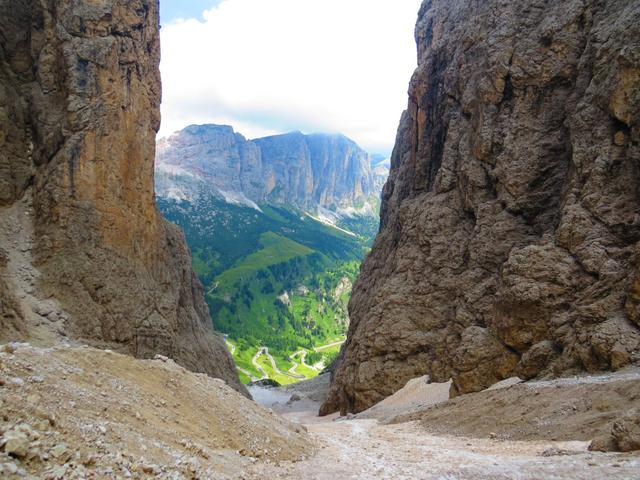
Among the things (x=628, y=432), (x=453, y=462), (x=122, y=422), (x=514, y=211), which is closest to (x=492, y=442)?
(x=453, y=462)

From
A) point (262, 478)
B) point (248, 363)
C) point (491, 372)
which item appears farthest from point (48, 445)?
point (248, 363)

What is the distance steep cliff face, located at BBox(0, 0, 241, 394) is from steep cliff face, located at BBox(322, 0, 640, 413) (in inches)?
899

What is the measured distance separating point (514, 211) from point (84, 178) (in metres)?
37.3

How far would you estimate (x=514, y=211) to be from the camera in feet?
147

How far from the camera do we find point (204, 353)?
5466 cm

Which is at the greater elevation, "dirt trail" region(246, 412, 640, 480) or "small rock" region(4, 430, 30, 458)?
"small rock" region(4, 430, 30, 458)

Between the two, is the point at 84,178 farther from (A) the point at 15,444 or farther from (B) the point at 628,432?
(B) the point at 628,432

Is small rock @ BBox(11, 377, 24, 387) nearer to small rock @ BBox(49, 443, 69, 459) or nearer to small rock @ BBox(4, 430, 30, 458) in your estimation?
small rock @ BBox(49, 443, 69, 459)

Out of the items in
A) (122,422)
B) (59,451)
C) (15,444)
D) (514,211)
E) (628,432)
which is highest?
(514,211)

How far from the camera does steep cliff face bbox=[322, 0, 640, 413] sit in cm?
3334

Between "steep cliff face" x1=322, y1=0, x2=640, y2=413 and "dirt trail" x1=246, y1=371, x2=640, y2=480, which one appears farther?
"steep cliff face" x1=322, y1=0, x2=640, y2=413

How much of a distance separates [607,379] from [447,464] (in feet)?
42.7

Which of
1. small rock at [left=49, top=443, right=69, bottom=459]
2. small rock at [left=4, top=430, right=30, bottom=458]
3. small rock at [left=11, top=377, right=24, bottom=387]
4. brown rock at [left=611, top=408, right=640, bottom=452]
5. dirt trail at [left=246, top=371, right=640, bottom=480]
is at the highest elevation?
small rock at [left=4, top=430, right=30, bottom=458]

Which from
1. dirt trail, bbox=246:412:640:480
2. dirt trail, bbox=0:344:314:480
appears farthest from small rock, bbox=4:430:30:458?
dirt trail, bbox=246:412:640:480
